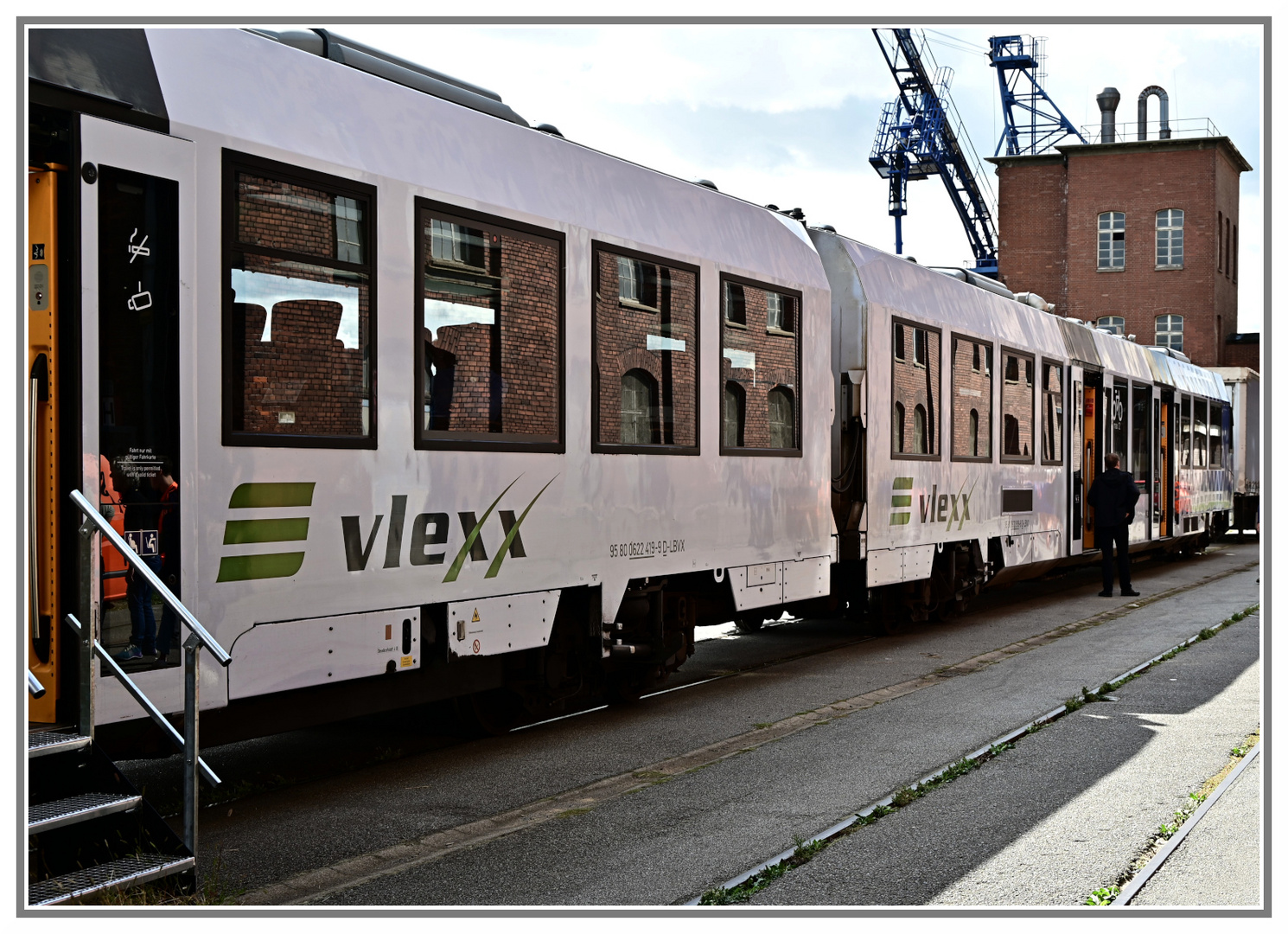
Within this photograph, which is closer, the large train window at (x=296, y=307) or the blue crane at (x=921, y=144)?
the large train window at (x=296, y=307)

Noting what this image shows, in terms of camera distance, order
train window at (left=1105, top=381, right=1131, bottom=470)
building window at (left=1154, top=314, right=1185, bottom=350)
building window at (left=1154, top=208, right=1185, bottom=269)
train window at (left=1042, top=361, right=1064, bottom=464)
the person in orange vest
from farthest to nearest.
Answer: building window at (left=1154, top=314, right=1185, bottom=350), building window at (left=1154, top=208, right=1185, bottom=269), train window at (left=1105, top=381, right=1131, bottom=470), train window at (left=1042, top=361, right=1064, bottom=464), the person in orange vest

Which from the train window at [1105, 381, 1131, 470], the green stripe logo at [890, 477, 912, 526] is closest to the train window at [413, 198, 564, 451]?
the green stripe logo at [890, 477, 912, 526]


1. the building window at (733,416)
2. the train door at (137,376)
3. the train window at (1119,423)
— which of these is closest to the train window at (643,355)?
the building window at (733,416)

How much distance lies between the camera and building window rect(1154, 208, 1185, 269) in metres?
40.0

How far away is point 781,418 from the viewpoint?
32.3 ft

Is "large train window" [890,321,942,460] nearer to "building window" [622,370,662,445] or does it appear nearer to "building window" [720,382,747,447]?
"building window" [720,382,747,447]

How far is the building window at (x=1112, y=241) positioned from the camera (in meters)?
45.8

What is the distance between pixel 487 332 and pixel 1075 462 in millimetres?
11723

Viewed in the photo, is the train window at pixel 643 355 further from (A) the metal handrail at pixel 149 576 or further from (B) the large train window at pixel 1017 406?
(B) the large train window at pixel 1017 406

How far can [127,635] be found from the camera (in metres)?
5.05

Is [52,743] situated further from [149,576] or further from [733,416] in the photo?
[733,416]

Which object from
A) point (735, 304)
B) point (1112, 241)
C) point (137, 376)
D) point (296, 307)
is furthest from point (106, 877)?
point (1112, 241)

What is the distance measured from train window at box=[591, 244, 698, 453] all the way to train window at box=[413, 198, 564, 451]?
0.46 meters

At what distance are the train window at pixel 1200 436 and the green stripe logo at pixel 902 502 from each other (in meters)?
12.7
